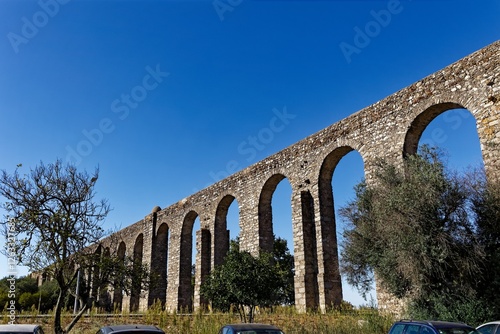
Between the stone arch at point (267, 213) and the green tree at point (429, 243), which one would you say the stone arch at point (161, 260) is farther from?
the green tree at point (429, 243)

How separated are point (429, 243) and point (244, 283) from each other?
5.50 meters

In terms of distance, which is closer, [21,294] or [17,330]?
[17,330]

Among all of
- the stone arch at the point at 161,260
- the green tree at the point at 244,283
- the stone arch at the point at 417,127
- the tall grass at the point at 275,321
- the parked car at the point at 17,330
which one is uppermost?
the stone arch at the point at 417,127

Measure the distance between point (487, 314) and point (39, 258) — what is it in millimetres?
11190

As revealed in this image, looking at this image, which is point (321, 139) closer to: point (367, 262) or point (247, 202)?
point (247, 202)

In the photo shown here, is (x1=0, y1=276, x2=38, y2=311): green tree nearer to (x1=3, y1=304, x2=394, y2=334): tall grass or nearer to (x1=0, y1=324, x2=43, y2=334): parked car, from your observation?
(x1=3, y1=304, x2=394, y2=334): tall grass

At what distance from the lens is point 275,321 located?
13.5 metres

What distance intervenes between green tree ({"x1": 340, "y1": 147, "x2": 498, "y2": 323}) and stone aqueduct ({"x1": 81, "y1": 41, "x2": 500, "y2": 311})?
177 cm

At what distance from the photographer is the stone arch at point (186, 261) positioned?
24.1m

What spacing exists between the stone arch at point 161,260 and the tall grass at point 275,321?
464 inches

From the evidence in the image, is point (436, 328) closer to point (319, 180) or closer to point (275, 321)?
point (275, 321)

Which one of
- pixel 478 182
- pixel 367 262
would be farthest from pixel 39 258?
pixel 478 182

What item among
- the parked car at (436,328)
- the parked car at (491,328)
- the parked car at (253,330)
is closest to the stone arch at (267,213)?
the parked car at (253,330)

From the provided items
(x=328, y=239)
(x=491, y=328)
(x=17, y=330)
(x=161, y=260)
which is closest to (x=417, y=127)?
(x=328, y=239)
